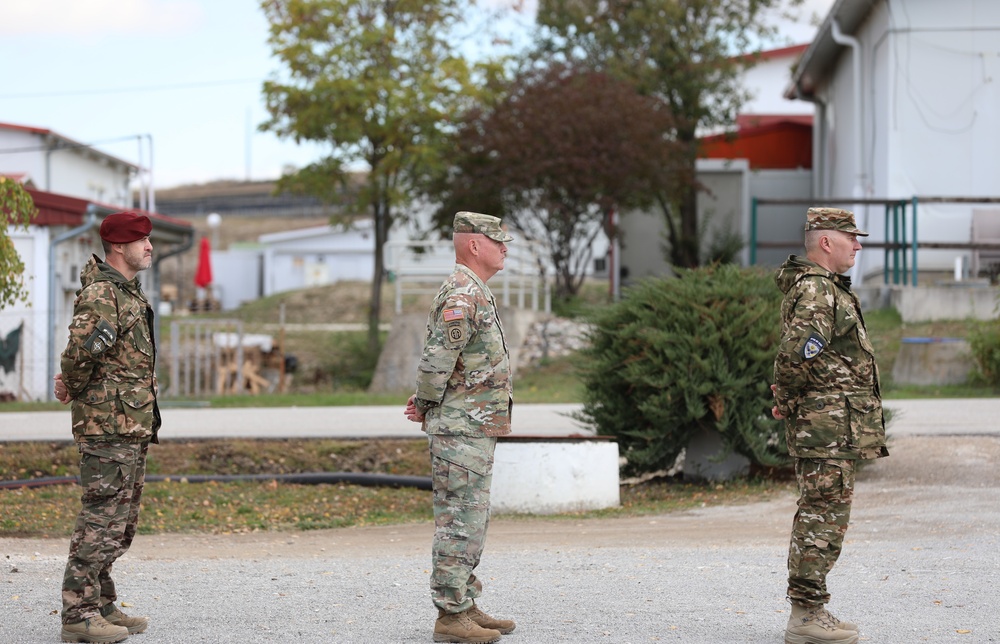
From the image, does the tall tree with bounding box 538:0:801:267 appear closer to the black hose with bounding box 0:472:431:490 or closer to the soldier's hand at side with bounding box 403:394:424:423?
the black hose with bounding box 0:472:431:490

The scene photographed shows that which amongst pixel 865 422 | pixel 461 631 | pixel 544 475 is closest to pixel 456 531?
pixel 461 631

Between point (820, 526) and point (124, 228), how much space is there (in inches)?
137

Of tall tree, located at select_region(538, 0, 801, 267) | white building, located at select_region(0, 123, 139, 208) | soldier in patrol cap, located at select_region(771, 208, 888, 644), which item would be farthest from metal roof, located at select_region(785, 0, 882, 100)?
Answer: soldier in patrol cap, located at select_region(771, 208, 888, 644)

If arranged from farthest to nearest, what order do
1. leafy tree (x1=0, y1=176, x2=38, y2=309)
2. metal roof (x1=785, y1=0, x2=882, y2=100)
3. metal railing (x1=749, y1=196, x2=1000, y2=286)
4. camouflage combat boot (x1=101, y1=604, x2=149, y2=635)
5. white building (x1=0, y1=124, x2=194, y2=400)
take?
metal roof (x1=785, y1=0, x2=882, y2=100), white building (x1=0, y1=124, x2=194, y2=400), metal railing (x1=749, y1=196, x2=1000, y2=286), leafy tree (x1=0, y1=176, x2=38, y2=309), camouflage combat boot (x1=101, y1=604, x2=149, y2=635)

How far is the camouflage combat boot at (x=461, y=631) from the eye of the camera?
5574 mm

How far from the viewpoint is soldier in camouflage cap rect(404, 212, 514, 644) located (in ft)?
18.5

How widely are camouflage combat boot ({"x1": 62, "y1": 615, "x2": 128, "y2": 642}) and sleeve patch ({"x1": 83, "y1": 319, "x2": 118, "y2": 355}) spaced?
1.22 meters

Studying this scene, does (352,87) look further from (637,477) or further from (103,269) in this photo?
(103,269)

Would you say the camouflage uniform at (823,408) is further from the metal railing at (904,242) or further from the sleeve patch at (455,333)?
the metal railing at (904,242)

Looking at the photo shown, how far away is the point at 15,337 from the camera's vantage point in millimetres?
20266

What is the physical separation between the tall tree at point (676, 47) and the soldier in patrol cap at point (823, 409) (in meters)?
20.3

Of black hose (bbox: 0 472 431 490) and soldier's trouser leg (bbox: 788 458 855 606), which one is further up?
soldier's trouser leg (bbox: 788 458 855 606)

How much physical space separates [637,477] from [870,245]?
10068 mm

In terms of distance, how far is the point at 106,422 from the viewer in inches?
223
